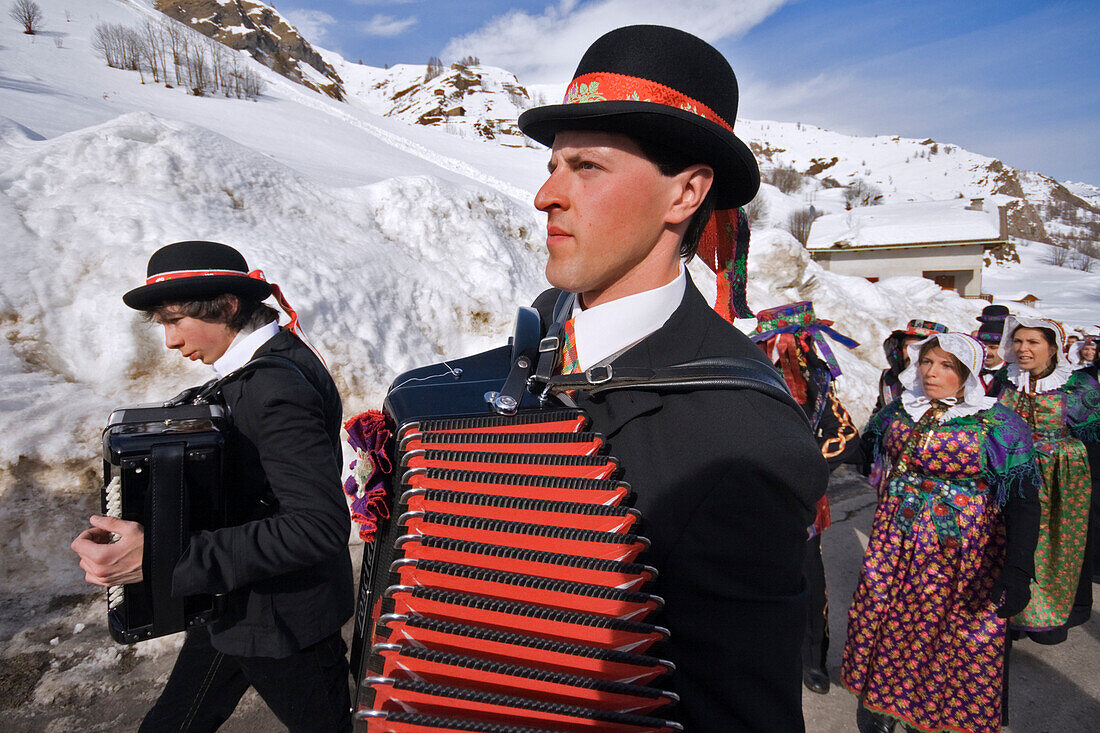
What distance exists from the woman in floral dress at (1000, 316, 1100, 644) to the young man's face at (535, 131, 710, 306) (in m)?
4.00

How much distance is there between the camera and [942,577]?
276 centimetres

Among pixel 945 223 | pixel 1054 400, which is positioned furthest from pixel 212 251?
pixel 945 223

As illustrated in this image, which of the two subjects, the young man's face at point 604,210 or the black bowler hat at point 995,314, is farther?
the black bowler hat at point 995,314

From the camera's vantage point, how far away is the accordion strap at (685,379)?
3.17 feet

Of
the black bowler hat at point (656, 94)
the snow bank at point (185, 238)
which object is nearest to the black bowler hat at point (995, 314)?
the snow bank at point (185, 238)

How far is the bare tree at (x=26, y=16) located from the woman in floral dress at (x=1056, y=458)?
75.9ft

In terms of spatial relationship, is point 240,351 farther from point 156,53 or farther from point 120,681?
point 156,53

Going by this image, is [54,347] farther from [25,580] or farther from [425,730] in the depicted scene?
[425,730]

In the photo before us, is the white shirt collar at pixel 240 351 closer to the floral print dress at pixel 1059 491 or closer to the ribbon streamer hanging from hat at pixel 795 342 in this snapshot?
the ribbon streamer hanging from hat at pixel 795 342

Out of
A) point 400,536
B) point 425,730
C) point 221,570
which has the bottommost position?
point 221,570

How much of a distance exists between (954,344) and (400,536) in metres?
3.33

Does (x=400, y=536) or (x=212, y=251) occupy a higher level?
(x=212, y=251)

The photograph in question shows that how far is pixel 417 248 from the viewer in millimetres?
6965

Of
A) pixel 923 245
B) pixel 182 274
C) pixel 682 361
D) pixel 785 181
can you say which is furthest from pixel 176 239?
pixel 785 181
